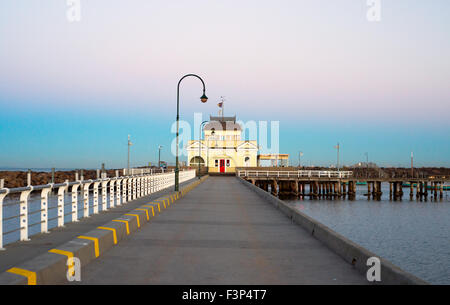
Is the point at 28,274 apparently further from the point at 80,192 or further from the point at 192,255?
the point at 80,192

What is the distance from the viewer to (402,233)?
113 feet

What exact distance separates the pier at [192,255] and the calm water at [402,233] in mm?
11671

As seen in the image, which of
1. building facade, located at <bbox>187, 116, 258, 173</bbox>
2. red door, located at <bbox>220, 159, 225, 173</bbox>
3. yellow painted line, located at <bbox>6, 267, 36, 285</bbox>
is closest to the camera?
yellow painted line, located at <bbox>6, 267, 36, 285</bbox>

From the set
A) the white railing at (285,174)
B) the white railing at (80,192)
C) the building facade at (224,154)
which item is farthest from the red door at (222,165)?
the white railing at (80,192)

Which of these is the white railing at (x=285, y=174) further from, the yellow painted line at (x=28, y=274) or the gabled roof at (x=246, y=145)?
the yellow painted line at (x=28, y=274)

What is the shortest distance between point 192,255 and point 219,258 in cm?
64

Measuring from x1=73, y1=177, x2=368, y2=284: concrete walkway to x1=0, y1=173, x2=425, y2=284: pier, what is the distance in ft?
0.05

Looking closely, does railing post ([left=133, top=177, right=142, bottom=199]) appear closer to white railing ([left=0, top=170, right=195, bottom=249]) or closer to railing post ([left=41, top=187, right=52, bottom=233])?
white railing ([left=0, top=170, right=195, bottom=249])

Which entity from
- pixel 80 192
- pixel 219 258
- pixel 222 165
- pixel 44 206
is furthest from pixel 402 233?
pixel 222 165

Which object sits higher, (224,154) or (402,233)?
(224,154)

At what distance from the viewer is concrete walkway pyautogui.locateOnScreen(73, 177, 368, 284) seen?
720 cm

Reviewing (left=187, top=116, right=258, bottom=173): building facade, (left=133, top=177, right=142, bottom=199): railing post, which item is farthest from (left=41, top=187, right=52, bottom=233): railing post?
(left=187, top=116, right=258, bottom=173): building facade
